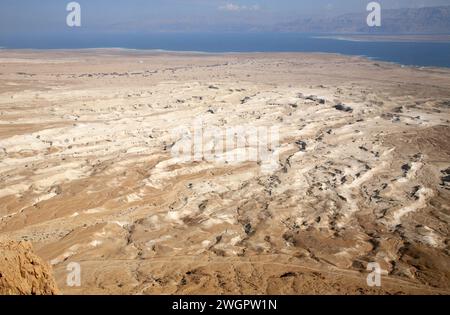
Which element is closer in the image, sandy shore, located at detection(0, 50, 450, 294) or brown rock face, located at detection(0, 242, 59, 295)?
brown rock face, located at detection(0, 242, 59, 295)

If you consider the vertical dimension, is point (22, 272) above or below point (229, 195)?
above

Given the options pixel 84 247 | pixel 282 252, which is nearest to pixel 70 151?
pixel 84 247

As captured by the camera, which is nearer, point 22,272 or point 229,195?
point 22,272

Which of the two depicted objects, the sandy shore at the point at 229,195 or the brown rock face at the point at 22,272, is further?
the sandy shore at the point at 229,195
